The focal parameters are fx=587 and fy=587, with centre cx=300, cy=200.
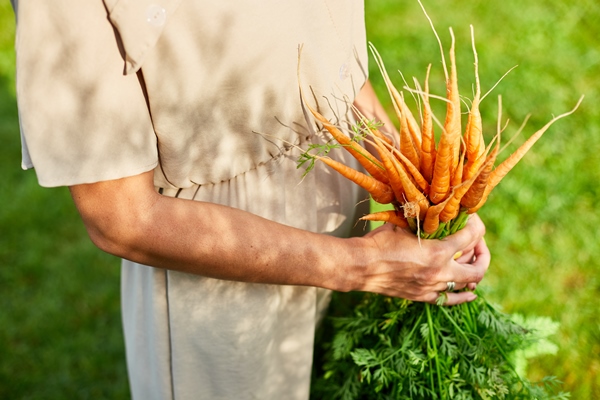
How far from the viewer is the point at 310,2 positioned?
1.21 metres

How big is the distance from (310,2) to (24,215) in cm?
302

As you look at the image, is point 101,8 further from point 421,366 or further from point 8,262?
point 8,262

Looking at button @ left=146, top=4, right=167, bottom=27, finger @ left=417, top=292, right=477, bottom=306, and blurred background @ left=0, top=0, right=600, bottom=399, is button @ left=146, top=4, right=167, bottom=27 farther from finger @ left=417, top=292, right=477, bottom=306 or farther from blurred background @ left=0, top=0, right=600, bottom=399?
blurred background @ left=0, top=0, right=600, bottom=399

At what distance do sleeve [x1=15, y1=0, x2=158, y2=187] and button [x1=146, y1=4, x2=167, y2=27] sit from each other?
0.21 ft

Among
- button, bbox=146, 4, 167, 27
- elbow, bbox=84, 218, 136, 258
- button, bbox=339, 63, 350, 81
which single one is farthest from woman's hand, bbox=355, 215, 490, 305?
button, bbox=146, 4, 167, 27

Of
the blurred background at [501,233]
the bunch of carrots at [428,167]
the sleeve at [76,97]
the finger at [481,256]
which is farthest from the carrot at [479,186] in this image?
the blurred background at [501,233]

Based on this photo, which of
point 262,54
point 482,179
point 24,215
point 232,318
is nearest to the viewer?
point 262,54

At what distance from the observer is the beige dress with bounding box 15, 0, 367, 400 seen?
947 mm

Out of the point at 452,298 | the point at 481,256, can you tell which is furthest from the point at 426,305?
the point at 481,256

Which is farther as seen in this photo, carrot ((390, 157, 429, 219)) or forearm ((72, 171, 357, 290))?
carrot ((390, 157, 429, 219))

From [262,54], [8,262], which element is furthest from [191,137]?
[8,262]

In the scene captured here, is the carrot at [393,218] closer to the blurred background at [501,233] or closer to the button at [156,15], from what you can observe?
the button at [156,15]

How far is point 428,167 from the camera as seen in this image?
142 centimetres

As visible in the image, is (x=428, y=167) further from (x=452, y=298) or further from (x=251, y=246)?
(x=251, y=246)
